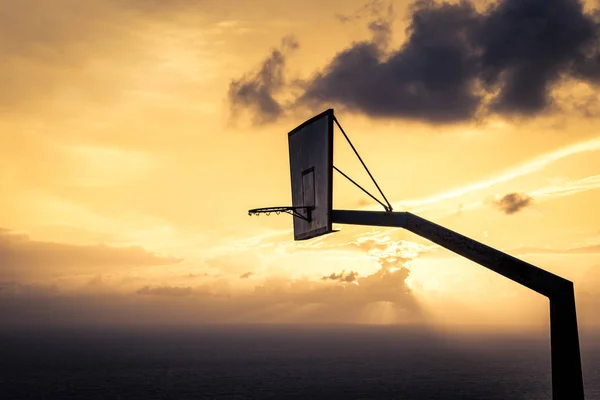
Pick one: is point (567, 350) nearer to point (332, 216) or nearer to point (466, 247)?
point (466, 247)

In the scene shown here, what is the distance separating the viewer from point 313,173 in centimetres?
1925

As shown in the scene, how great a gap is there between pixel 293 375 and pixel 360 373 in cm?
2076

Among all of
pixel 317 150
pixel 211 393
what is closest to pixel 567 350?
pixel 317 150

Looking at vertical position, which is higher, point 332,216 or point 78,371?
point 332,216

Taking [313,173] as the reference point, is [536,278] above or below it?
below

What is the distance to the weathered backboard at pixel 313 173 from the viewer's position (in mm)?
18078

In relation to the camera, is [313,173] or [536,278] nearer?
[536,278]

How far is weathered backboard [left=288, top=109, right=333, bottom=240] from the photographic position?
18.1m

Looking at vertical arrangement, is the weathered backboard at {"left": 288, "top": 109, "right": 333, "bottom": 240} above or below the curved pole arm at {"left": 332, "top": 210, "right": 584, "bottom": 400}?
above

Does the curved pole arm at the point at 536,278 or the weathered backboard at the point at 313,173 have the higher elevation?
the weathered backboard at the point at 313,173

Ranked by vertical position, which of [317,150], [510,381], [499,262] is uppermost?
[317,150]

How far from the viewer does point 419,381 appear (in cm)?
17100

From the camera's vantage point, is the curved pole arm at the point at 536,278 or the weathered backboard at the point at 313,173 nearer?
the curved pole arm at the point at 536,278

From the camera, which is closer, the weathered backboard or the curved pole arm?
the curved pole arm
